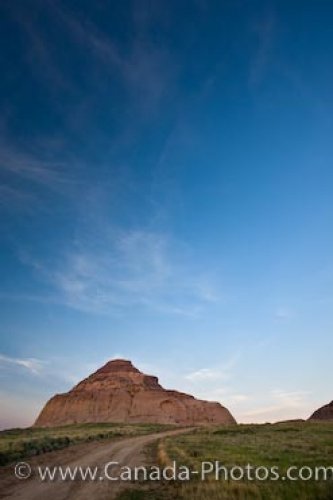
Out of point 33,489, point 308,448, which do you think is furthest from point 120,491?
point 308,448

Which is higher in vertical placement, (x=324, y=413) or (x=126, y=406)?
(x=126, y=406)

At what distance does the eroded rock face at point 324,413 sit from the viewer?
154 meters

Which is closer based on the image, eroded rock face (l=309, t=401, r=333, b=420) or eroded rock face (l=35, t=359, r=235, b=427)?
eroded rock face (l=309, t=401, r=333, b=420)

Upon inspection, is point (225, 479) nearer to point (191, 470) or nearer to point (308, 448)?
point (191, 470)

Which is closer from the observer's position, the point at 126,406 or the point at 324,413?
the point at 324,413

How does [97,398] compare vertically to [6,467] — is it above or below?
above

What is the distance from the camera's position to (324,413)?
15675 centimetres

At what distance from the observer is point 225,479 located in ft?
50.1

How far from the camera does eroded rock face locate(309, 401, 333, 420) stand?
505 feet

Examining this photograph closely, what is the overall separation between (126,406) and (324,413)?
229 feet

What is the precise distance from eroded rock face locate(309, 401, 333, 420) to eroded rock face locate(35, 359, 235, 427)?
3281cm

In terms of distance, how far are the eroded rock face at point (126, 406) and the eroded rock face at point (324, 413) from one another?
32.8m

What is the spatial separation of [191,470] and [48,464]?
847 centimetres

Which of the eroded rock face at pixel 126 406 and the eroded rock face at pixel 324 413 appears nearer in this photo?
the eroded rock face at pixel 324 413
